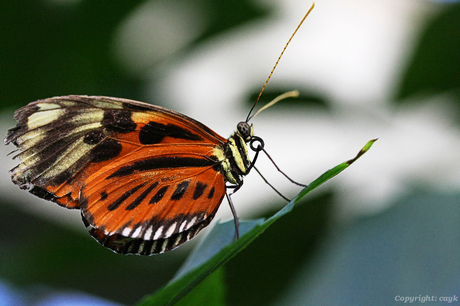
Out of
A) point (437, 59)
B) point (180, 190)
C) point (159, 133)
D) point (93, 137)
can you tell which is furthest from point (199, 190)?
point (437, 59)

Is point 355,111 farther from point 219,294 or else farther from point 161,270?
point 219,294

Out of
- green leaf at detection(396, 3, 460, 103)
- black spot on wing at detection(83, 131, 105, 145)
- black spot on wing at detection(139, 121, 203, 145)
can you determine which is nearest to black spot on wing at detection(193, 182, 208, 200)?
black spot on wing at detection(139, 121, 203, 145)

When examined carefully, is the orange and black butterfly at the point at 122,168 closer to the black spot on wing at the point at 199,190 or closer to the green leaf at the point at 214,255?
the black spot on wing at the point at 199,190

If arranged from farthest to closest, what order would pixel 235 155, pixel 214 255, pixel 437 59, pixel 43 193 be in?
pixel 437 59, pixel 235 155, pixel 43 193, pixel 214 255

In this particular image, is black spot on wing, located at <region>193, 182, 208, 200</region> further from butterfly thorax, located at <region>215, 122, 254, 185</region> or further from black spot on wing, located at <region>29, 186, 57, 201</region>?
black spot on wing, located at <region>29, 186, 57, 201</region>

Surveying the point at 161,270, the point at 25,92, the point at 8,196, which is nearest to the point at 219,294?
the point at 161,270

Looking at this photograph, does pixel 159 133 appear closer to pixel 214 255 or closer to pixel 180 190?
pixel 180 190

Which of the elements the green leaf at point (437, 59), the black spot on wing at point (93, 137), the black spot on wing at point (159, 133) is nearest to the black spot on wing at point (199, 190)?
the black spot on wing at point (159, 133)
